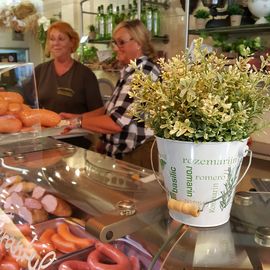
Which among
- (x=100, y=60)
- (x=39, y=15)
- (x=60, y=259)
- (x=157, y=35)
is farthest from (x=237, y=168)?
(x=39, y=15)

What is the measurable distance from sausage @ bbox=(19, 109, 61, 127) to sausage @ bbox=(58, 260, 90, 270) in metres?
0.59

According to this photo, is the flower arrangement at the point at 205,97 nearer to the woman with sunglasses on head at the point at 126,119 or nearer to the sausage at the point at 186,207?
the sausage at the point at 186,207

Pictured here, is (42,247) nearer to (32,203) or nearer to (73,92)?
(32,203)

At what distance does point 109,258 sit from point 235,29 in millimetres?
1832

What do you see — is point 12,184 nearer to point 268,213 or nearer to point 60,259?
point 60,259

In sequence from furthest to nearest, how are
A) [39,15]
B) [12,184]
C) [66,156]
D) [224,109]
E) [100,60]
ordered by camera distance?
[39,15], [100,60], [66,156], [12,184], [224,109]

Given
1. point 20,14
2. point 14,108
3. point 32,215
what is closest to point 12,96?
point 14,108

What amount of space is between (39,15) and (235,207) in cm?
376

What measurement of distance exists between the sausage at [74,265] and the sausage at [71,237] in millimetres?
57

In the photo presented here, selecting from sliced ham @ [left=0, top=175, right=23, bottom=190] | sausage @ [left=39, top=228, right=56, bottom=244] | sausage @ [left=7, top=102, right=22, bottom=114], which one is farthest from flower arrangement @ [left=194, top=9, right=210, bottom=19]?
sausage @ [left=39, top=228, right=56, bottom=244]

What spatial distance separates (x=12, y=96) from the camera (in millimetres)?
1264

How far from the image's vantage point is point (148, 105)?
1.92 ft

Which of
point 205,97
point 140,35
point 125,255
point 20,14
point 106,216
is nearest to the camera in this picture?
point 205,97

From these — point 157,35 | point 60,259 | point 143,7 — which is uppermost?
point 143,7
